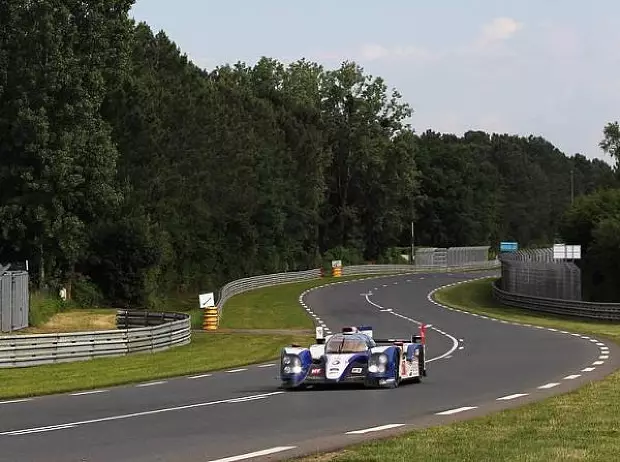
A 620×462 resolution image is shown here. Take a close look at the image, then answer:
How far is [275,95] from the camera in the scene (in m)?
114

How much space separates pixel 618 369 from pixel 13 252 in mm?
36116

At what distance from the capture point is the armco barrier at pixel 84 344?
29156 millimetres

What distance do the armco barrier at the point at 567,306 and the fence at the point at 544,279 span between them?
2.00 m

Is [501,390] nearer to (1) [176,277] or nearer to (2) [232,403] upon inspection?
(2) [232,403]

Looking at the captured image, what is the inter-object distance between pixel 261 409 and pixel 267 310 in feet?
140

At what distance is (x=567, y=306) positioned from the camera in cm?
5388

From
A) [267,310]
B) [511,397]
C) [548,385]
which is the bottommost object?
A: [267,310]

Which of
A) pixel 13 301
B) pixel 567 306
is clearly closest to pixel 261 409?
pixel 13 301

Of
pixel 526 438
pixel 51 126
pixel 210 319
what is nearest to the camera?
pixel 526 438

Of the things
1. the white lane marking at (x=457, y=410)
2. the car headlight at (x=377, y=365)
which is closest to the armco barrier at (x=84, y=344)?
the car headlight at (x=377, y=365)

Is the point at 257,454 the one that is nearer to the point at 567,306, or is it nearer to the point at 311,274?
the point at 567,306

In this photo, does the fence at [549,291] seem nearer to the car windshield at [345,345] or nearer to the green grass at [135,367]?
the green grass at [135,367]

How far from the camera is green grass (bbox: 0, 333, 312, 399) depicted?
23109 millimetres

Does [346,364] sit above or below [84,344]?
above
